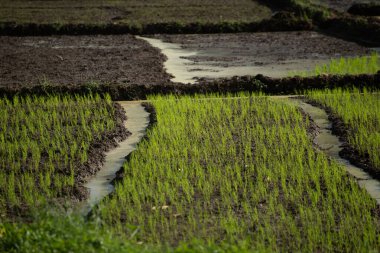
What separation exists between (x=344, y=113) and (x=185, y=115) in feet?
5.97

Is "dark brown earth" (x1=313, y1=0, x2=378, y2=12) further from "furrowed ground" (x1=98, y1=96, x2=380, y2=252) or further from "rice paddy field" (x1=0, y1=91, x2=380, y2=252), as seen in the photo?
"furrowed ground" (x1=98, y1=96, x2=380, y2=252)

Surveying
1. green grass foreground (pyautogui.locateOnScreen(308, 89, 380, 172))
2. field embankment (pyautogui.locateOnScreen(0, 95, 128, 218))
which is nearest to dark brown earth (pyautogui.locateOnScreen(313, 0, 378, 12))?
green grass foreground (pyautogui.locateOnScreen(308, 89, 380, 172))

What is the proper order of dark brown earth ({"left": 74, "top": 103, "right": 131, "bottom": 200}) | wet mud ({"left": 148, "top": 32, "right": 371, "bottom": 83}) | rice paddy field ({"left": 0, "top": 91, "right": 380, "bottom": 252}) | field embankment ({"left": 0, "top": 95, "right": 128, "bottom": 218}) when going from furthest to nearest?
wet mud ({"left": 148, "top": 32, "right": 371, "bottom": 83})
dark brown earth ({"left": 74, "top": 103, "right": 131, "bottom": 200})
field embankment ({"left": 0, "top": 95, "right": 128, "bottom": 218})
rice paddy field ({"left": 0, "top": 91, "right": 380, "bottom": 252})

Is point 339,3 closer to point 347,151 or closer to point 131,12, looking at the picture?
point 131,12

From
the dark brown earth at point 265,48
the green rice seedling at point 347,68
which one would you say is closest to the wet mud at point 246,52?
the dark brown earth at point 265,48

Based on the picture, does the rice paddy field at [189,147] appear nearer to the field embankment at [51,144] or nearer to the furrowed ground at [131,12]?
the field embankment at [51,144]

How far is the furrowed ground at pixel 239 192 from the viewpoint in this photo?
5.41 m

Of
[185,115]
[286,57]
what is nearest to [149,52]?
[286,57]

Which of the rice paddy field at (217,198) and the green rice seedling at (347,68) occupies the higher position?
the green rice seedling at (347,68)

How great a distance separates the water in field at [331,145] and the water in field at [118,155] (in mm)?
1910

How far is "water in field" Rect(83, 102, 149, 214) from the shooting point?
21.4ft

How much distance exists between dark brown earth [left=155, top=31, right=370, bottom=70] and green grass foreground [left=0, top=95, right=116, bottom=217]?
13.6 ft

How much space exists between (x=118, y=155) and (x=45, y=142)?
2.53ft

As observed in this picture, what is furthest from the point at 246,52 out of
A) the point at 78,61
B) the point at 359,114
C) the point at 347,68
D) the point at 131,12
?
the point at 131,12
